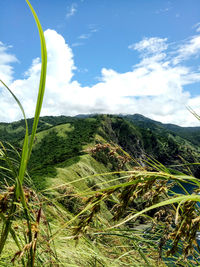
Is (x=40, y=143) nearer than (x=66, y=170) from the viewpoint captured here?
No

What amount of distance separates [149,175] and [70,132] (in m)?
120

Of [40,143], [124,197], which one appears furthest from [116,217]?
[40,143]

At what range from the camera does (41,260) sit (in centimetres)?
122

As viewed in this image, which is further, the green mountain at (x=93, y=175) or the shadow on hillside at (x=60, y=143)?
the shadow on hillside at (x=60, y=143)

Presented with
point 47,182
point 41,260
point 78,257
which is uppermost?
point 41,260

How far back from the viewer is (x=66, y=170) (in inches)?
1983

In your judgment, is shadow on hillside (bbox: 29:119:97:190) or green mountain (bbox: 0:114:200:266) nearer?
green mountain (bbox: 0:114:200:266)

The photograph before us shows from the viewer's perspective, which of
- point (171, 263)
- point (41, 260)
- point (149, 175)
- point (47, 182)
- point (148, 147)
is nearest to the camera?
point (149, 175)

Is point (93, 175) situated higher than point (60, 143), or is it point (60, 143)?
point (60, 143)

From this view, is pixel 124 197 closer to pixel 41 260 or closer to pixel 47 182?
pixel 41 260

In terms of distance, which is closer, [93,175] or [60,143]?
[93,175]

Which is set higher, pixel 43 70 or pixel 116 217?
pixel 43 70

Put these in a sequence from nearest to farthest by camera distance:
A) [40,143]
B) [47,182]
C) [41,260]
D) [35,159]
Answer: [41,260] → [47,182] → [35,159] → [40,143]

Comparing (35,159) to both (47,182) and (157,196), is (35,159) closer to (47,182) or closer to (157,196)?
(47,182)
